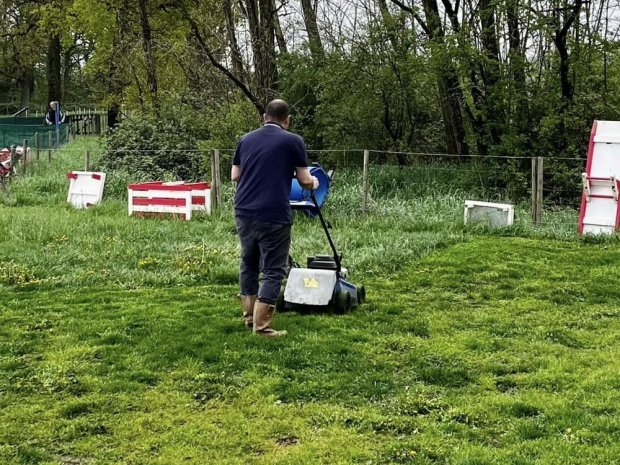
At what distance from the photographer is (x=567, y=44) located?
11.1 metres

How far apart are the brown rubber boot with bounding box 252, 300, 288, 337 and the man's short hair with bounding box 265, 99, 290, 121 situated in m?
1.25

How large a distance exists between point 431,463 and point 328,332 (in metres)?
2.01

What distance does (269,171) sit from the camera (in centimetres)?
479

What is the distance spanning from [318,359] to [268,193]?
44.5 inches

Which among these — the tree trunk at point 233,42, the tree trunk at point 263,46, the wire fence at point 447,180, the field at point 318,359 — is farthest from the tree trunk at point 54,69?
the field at point 318,359

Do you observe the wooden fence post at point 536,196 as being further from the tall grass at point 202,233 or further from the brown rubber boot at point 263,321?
the brown rubber boot at point 263,321

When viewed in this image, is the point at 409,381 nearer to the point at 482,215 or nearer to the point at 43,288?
the point at 43,288

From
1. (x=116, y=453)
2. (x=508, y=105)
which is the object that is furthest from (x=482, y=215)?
(x=116, y=453)

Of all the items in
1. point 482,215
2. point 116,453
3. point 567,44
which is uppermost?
point 567,44

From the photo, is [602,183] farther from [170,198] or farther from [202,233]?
[170,198]

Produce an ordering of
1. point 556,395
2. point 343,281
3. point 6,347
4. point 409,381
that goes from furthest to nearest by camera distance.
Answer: point 343,281, point 6,347, point 409,381, point 556,395

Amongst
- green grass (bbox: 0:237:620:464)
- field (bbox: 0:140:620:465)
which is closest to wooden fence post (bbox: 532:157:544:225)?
field (bbox: 0:140:620:465)

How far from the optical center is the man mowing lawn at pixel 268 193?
4.79 m

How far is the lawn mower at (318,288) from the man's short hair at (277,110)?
2.44 feet
